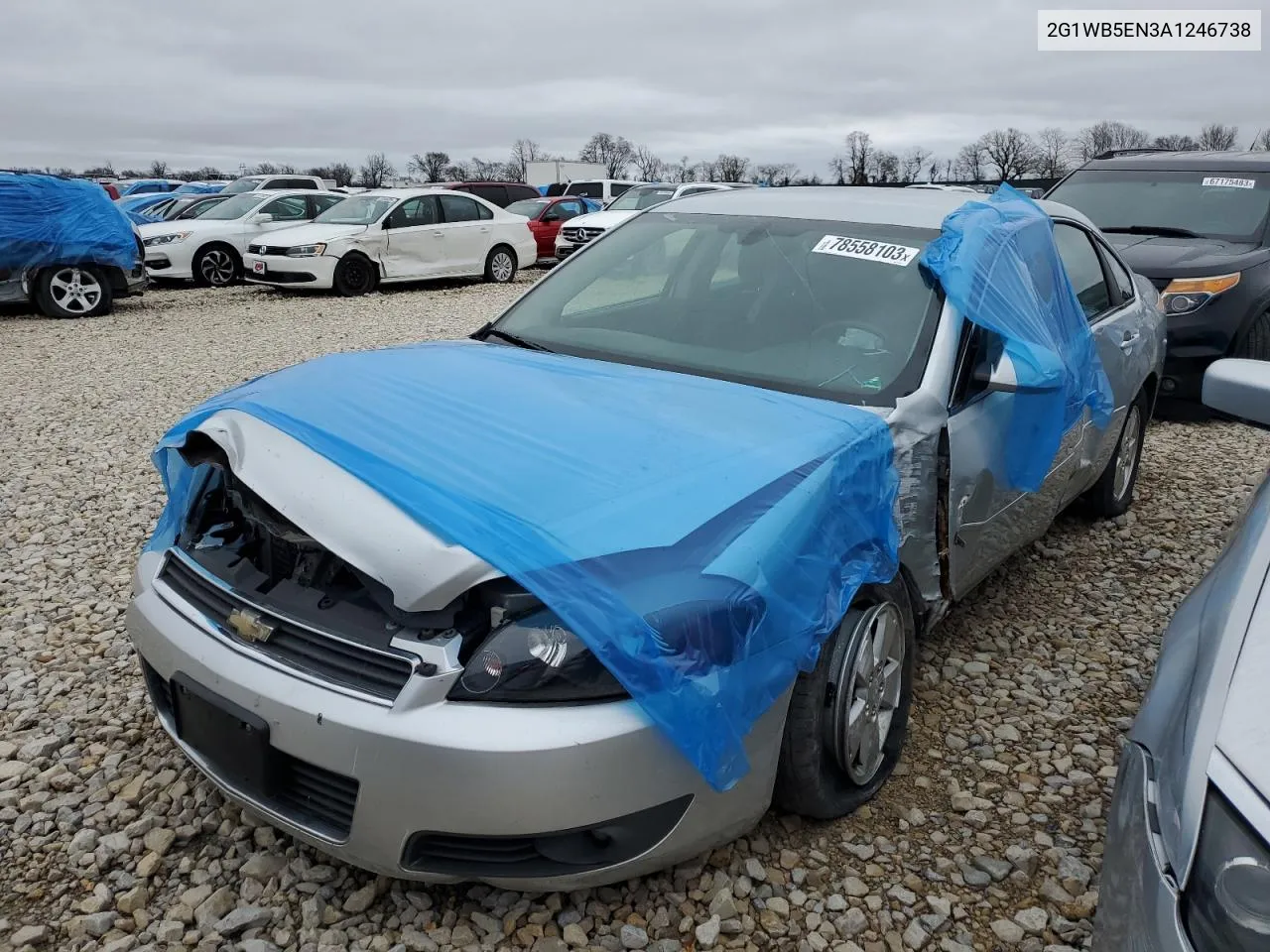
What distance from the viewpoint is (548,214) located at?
58.4 ft

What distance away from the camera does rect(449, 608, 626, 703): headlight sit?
1.85m

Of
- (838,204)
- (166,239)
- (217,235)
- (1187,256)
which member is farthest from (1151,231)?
(166,239)

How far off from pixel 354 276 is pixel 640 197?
227 inches

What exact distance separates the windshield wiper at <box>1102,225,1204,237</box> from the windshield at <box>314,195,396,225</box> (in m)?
9.83

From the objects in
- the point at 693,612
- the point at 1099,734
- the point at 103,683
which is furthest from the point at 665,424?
the point at 103,683

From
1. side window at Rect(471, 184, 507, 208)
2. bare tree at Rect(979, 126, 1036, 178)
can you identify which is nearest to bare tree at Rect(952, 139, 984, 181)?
bare tree at Rect(979, 126, 1036, 178)

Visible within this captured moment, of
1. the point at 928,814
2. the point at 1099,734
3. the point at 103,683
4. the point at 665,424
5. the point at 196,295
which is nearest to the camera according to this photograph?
the point at 665,424

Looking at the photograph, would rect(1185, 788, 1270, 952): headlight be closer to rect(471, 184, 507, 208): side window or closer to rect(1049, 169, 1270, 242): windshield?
rect(1049, 169, 1270, 242): windshield

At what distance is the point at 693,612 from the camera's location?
73.6 inches

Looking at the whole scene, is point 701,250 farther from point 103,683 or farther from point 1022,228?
point 103,683

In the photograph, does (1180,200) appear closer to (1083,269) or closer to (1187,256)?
(1187,256)

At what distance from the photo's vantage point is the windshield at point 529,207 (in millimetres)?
18428

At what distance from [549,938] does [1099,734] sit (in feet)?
6.06

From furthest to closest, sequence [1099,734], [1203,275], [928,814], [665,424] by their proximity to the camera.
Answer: [1203,275], [1099,734], [928,814], [665,424]
